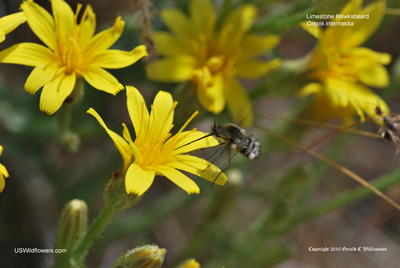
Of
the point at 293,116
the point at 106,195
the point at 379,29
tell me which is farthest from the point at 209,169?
the point at 379,29

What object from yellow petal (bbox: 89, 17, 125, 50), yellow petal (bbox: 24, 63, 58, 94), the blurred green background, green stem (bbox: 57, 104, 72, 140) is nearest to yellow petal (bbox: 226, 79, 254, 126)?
the blurred green background

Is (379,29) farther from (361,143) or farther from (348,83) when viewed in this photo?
(361,143)

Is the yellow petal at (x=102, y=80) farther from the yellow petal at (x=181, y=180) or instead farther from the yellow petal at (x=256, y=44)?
the yellow petal at (x=256, y=44)

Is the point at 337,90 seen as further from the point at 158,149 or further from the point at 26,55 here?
the point at 26,55

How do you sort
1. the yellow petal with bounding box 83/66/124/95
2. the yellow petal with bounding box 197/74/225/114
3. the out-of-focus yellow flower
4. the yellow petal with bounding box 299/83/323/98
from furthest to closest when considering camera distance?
the yellow petal with bounding box 299/83/323/98 < the out-of-focus yellow flower < the yellow petal with bounding box 197/74/225/114 < the yellow petal with bounding box 83/66/124/95

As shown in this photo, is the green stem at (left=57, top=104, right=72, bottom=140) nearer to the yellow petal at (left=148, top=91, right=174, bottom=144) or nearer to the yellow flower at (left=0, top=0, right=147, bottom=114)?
→ the yellow flower at (left=0, top=0, right=147, bottom=114)

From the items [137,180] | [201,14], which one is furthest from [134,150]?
[201,14]
